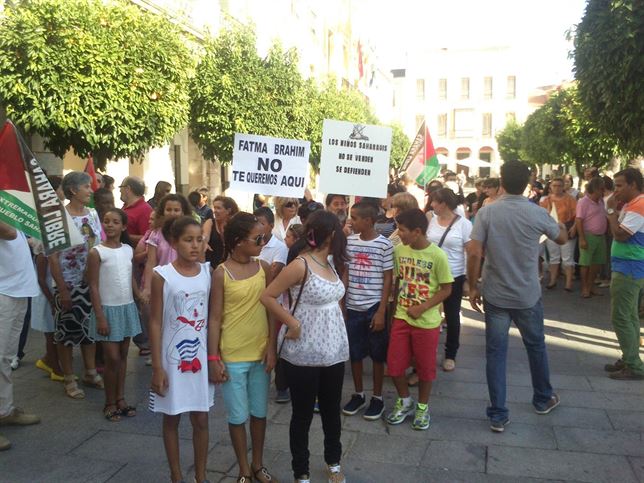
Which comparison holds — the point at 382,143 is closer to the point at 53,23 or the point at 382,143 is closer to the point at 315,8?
the point at 53,23

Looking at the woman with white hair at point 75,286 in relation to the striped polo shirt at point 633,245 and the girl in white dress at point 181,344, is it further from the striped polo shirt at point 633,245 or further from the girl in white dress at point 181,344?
the striped polo shirt at point 633,245

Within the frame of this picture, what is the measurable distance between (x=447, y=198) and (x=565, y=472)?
293cm

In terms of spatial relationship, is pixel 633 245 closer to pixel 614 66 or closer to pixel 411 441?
pixel 411 441

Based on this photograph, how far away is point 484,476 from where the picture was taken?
12.8ft

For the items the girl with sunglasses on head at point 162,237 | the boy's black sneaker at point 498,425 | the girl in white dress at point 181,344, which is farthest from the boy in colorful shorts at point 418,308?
the girl with sunglasses on head at point 162,237

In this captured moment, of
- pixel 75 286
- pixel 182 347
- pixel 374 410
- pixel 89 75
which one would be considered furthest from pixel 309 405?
pixel 89 75

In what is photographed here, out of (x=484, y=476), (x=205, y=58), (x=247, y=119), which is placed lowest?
(x=484, y=476)

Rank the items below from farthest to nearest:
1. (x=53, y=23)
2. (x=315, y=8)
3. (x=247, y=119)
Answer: (x=315, y=8) → (x=247, y=119) → (x=53, y=23)

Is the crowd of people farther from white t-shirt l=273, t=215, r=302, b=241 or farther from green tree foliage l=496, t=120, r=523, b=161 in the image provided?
green tree foliage l=496, t=120, r=523, b=161

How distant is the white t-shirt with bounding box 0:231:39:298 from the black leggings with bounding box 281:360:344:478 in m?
2.09

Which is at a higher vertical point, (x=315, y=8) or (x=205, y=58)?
(x=315, y=8)

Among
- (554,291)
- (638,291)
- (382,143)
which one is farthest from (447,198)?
(554,291)

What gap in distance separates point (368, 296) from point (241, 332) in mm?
1513

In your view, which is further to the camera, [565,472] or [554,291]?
[554,291]
